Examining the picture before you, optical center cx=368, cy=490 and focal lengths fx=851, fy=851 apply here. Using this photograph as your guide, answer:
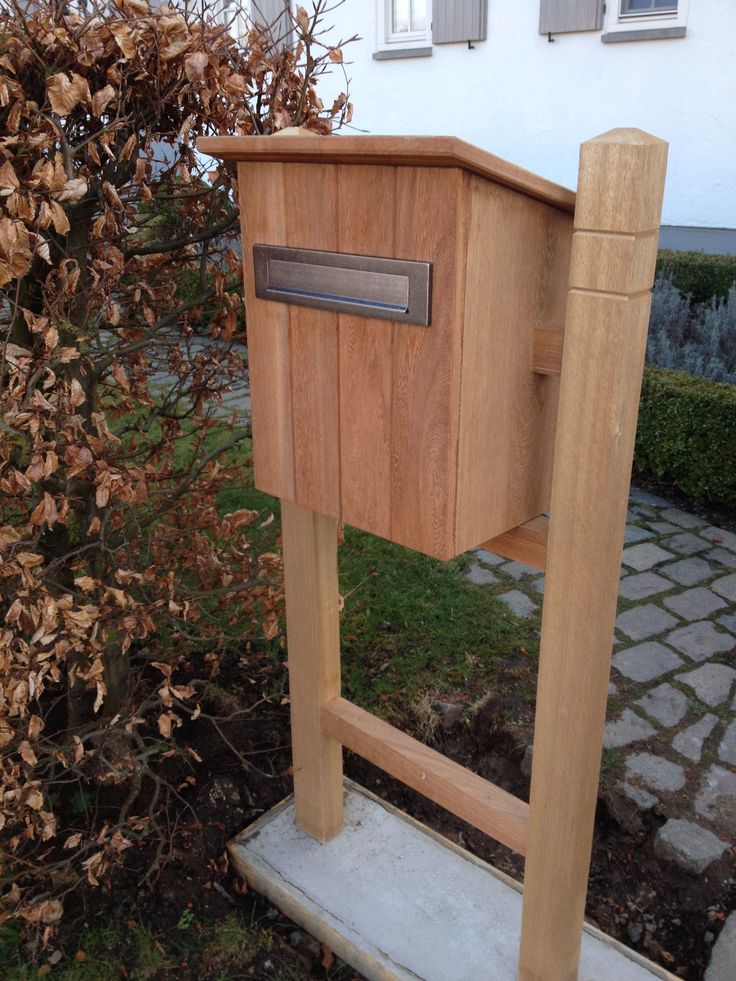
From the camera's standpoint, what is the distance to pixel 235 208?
2143mm

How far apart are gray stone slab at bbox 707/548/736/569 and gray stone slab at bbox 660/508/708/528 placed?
1.05 feet

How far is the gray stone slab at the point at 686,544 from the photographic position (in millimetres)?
4215

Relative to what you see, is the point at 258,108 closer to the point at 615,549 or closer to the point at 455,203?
the point at 455,203

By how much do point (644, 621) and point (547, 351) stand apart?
239 centimetres

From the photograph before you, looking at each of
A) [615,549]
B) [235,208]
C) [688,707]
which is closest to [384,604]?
[688,707]

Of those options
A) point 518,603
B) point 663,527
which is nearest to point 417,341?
point 518,603

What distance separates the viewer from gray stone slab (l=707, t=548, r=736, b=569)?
408cm

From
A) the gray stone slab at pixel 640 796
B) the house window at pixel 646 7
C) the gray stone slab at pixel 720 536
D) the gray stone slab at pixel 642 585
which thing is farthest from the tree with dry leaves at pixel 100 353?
the house window at pixel 646 7

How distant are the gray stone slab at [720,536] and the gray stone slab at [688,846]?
83.3 inches

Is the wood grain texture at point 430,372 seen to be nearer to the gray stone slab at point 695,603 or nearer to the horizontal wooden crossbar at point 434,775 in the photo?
the horizontal wooden crossbar at point 434,775

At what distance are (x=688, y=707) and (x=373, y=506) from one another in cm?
194

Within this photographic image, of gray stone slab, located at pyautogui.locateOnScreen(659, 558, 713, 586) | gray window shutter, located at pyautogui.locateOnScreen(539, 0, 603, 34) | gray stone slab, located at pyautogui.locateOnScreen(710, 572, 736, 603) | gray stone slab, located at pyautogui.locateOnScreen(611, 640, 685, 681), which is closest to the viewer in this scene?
gray stone slab, located at pyautogui.locateOnScreen(611, 640, 685, 681)

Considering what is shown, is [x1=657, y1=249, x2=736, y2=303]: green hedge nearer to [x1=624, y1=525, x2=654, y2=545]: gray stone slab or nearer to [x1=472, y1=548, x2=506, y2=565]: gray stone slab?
[x1=624, y1=525, x2=654, y2=545]: gray stone slab

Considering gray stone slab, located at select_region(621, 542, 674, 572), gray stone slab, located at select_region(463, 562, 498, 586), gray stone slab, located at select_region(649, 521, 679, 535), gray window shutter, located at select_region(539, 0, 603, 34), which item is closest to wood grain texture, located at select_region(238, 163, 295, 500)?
gray stone slab, located at select_region(463, 562, 498, 586)
